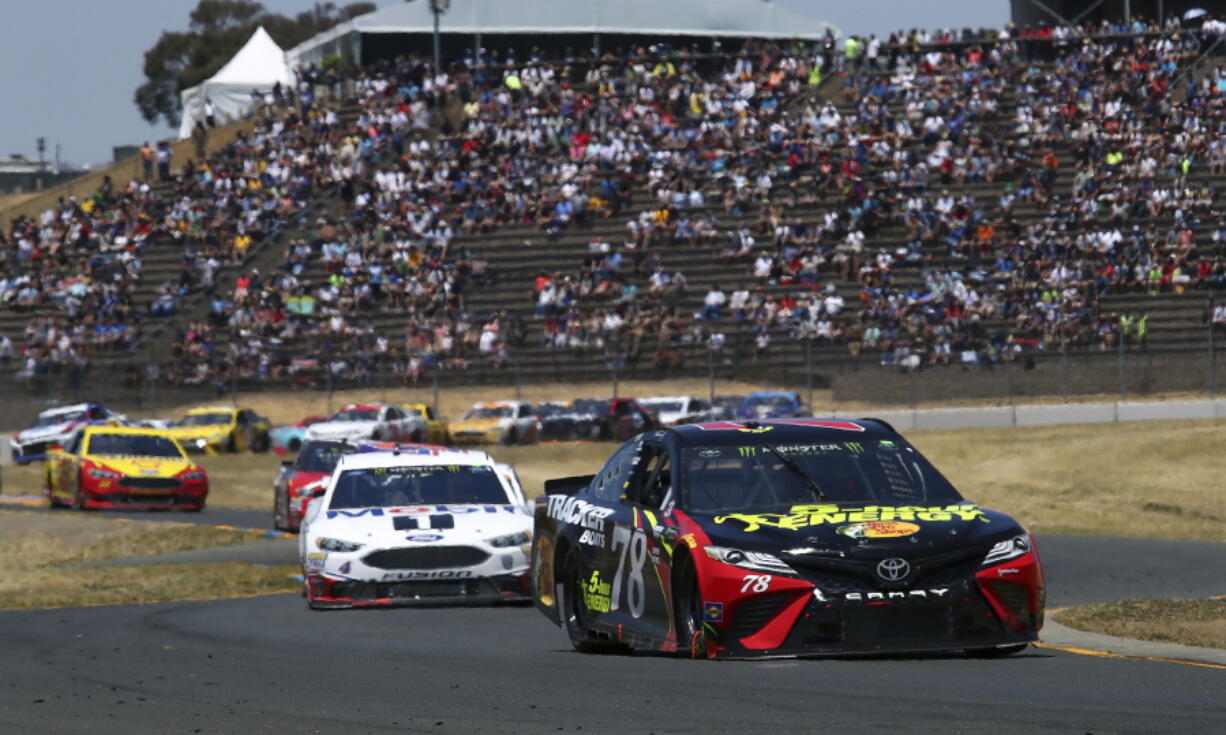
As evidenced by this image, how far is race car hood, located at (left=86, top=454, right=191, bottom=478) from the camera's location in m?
30.0

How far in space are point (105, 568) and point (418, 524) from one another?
22.4 ft

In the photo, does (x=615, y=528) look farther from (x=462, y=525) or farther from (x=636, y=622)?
(x=462, y=525)

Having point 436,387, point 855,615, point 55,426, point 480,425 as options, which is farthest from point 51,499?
point 855,615

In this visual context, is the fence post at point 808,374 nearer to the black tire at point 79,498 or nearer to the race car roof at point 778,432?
the black tire at point 79,498

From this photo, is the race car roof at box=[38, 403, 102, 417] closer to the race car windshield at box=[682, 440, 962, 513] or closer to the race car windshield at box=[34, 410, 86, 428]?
the race car windshield at box=[34, 410, 86, 428]

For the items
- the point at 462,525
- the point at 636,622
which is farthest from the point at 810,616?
the point at 462,525

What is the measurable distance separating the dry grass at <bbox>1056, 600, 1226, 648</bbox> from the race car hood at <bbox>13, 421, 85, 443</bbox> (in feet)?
100

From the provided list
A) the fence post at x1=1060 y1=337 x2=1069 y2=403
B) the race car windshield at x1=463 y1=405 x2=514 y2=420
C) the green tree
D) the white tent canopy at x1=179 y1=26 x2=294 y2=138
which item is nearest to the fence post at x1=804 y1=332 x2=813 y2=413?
the fence post at x1=1060 y1=337 x2=1069 y2=403

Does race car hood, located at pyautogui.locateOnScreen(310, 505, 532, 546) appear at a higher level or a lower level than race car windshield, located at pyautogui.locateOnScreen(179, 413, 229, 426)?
higher

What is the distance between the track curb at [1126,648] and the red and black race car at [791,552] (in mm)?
798

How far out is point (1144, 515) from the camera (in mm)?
27547

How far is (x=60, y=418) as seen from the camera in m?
40.9

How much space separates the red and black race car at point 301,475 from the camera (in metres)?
24.3

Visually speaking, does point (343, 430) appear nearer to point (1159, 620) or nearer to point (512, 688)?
point (1159, 620)
